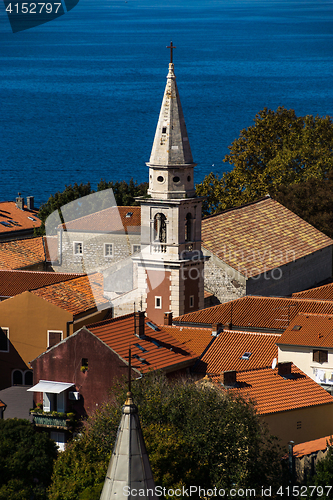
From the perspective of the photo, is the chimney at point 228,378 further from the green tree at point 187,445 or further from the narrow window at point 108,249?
the narrow window at point 108,249

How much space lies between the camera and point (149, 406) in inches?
1071

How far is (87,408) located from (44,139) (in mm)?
149259

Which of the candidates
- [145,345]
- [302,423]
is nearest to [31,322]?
[145,345]

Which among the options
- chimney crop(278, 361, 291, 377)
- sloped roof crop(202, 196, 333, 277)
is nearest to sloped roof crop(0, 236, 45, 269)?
sloped roof crop(202, 196, 333, 277)

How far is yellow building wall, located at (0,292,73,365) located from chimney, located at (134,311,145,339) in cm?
755

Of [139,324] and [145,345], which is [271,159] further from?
[145,345]

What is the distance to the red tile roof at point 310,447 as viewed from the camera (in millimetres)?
28328

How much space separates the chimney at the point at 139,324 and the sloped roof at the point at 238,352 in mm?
2285

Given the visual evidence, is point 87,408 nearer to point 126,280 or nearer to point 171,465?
point 171,465

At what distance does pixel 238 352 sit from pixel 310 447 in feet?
25.7

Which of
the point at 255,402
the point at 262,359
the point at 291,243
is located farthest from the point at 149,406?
the point at 291,243

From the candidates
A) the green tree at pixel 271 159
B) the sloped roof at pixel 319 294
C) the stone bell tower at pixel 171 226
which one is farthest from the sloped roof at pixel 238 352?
the green tree at pixel 271 159

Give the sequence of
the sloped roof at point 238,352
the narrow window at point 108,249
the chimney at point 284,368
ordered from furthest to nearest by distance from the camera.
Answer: the narrow window at point 108,249, the sloped roof at point 238,352, the chimney at point 284,368

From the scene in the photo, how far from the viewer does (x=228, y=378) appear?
1227 inches
